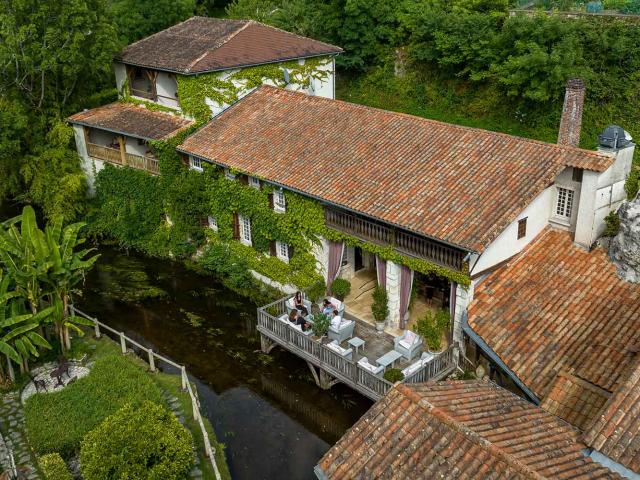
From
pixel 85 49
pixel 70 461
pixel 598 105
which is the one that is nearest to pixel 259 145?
pixel 85 49

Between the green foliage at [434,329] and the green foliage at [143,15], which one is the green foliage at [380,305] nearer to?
the green foliage at [434,329]

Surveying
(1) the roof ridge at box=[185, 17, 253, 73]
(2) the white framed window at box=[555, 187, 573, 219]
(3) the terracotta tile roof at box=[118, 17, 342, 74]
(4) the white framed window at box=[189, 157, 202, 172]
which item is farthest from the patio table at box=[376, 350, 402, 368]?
(1) the roof ridge at box=[185, 17, 253, 73]

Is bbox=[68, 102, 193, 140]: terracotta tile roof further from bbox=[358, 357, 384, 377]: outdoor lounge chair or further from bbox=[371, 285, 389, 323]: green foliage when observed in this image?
bbox=[358, 357, 384, 377]: outdoor lounge chair

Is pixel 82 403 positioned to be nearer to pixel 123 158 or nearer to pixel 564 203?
pixel 123 158

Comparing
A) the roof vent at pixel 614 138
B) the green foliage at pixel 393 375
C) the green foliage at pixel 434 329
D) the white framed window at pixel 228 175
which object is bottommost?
the green foliage at pixel 393 375

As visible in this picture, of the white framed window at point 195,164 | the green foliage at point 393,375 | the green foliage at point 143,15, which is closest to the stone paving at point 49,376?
the green foliage at point 393,375

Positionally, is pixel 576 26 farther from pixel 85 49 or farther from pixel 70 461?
pixel 70 461
